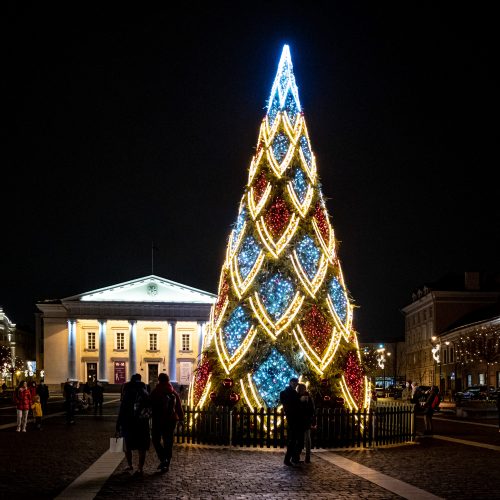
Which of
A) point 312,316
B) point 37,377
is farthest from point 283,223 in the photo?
point 37,377

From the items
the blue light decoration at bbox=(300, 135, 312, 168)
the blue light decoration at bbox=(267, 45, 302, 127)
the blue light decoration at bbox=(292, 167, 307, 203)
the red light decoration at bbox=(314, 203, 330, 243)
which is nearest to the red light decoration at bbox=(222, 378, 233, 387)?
the red light decoration at bbox=(314, 203, 330, 243)

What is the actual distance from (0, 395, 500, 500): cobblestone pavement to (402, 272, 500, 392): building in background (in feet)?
229

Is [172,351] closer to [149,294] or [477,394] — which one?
[149,294]

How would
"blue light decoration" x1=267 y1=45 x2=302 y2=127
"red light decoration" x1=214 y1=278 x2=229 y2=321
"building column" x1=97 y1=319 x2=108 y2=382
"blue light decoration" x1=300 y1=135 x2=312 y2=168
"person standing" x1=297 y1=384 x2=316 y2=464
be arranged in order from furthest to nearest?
1. "building column" x1=97 y1=319 x2=108 y2=382
2. "blue light decoration" x1=267 y1=45 x2=302 y2=127
3. "blue light decoration" x1=300 y1=135 x2=312 y2=168
4. "red light decoration" x1=214 y1=278 x2=229 y2=321
5. "person standing" x1=297 y1=384 x2=316 y2=464

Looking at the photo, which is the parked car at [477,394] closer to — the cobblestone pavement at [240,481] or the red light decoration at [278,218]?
the red light decoration at [278,218]

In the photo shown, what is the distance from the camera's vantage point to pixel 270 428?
2053 centimetres

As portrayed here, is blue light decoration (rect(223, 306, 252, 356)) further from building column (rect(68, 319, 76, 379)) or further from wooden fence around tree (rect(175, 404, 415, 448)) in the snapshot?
building column (rect(68, 319, 76, 379))

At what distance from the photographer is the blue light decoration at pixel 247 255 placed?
2153 cm

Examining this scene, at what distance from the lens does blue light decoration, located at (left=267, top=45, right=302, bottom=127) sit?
22281mm

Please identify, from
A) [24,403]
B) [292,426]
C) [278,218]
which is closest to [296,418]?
[292,426]

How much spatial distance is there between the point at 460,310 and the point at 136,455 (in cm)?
8197

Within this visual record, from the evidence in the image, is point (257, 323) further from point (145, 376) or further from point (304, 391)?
point (145, 376)

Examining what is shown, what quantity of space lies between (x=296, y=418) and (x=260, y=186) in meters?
Result: 6.79

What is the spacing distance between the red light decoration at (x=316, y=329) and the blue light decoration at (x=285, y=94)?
4.84 m
